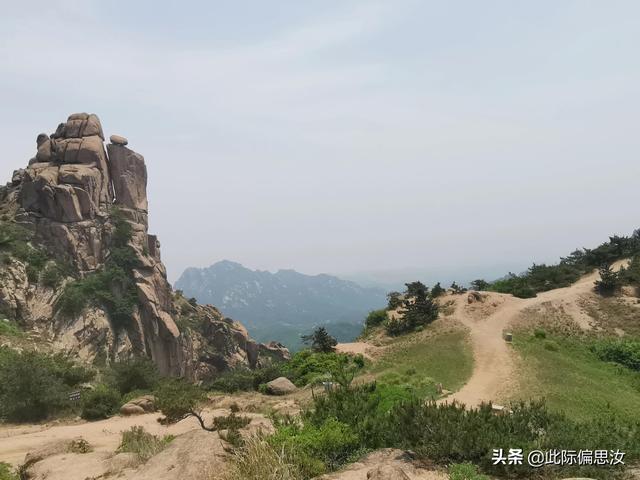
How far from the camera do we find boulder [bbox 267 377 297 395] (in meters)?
27.1

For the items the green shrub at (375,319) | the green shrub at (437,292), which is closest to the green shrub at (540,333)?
the green shrub at (437,292)

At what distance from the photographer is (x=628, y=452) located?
8.91 m

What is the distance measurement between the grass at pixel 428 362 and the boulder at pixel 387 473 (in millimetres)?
14553

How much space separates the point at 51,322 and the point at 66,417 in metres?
28.1

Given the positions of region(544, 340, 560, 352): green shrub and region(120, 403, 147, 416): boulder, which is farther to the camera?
region(544, 340, 560, 352): green shrub

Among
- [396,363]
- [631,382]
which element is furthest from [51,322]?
[631,382]

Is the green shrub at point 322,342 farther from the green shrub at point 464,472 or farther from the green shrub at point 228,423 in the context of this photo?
the green shrub at point 464,472

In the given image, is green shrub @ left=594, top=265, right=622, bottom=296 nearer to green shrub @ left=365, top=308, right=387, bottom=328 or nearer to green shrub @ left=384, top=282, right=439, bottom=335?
green shrub @ left=384, top=282, right=439, bottom=335

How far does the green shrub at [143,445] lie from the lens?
1203 centimetres

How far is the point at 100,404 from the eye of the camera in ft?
77.1

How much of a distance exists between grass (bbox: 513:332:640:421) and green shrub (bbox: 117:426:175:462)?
17.4 metres

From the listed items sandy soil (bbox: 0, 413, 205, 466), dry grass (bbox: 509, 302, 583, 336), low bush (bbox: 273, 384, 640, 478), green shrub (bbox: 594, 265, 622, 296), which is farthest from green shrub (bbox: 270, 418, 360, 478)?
green shrub (bbox: 594, 265, 622, 296)

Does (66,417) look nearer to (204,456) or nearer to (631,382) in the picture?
(204,456)

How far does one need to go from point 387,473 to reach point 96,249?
60112 millimetres
